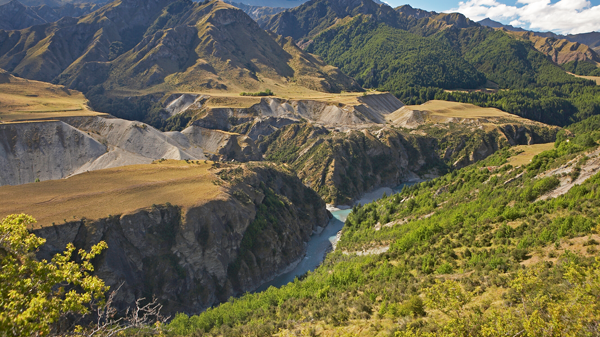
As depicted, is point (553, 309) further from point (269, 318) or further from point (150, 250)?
point (150, 250)

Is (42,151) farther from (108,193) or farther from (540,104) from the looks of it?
(540,104)

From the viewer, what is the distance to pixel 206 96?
463 ft

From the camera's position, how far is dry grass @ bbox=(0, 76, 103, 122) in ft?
328

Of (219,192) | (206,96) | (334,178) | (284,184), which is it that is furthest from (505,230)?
(206,96)

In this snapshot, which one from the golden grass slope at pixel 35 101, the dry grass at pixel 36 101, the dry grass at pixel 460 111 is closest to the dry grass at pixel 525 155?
the dry grass at pixel 460 111

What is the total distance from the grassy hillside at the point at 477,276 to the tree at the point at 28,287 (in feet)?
41.6

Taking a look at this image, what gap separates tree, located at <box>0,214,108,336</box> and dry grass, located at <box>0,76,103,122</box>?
105m

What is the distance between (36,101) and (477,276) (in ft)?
478

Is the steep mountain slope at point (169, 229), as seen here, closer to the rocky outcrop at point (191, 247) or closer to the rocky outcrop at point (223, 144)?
the rocky outcrop at point (191, 247)

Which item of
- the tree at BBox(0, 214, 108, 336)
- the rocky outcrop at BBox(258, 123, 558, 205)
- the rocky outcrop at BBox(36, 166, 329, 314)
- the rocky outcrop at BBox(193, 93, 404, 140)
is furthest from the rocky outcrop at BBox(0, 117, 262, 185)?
the tree at BBox(0, 214, 108, 336)

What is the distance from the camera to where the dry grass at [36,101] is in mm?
99938

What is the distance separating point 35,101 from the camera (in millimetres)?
118688

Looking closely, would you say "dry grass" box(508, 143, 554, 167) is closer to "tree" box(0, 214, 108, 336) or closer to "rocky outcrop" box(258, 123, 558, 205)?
"rocky outcrop" box(258, 123, 558, 205)

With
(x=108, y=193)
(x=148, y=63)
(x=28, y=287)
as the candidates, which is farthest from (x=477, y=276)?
(x=148, y=63)
